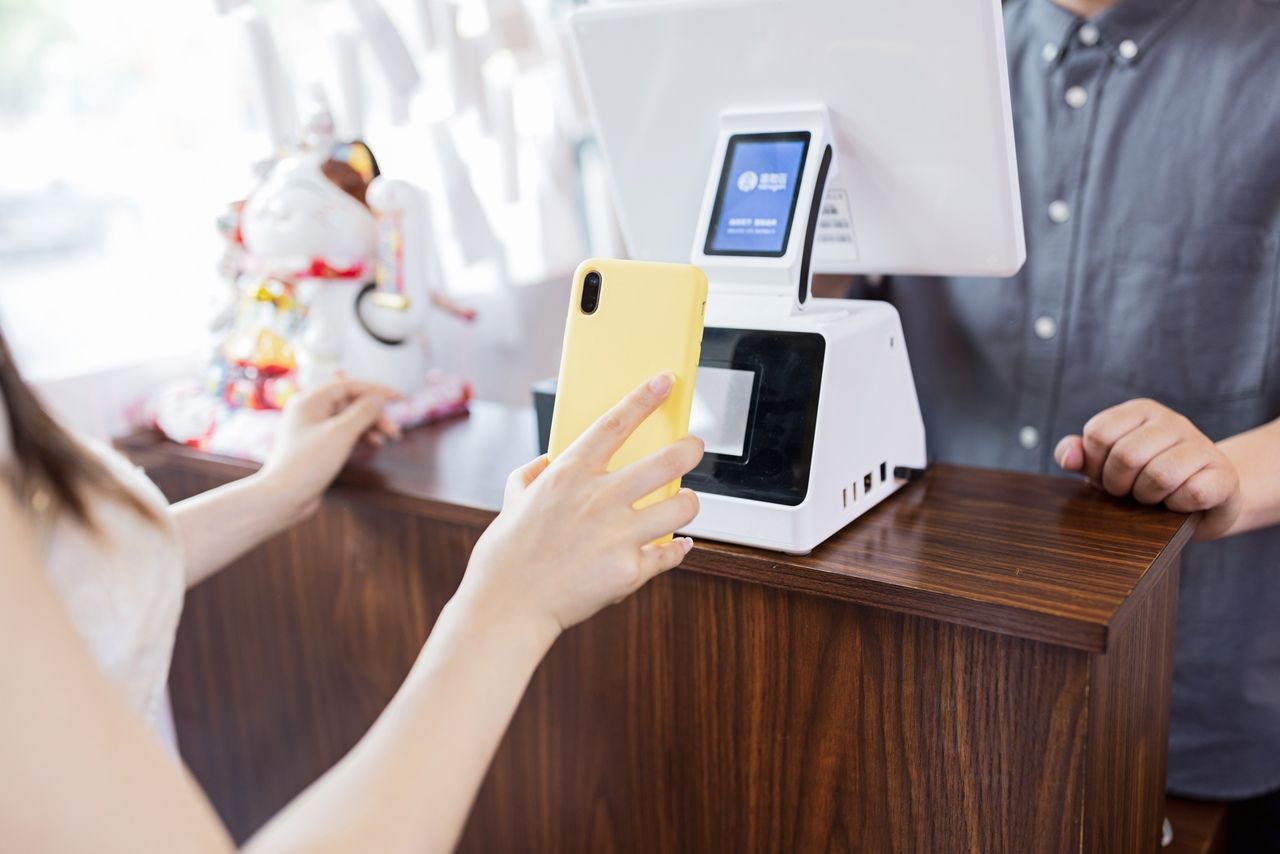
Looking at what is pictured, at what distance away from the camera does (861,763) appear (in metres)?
0.88

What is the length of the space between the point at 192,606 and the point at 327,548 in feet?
1.00

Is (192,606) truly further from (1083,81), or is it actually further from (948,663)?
(1083,81)

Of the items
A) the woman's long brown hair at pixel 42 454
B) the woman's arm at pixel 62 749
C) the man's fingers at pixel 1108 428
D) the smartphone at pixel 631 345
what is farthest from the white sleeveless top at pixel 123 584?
the man's fingers at pixel 1108 428

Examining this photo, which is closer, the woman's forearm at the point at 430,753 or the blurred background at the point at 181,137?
the woman's forearm at the point at 430,753

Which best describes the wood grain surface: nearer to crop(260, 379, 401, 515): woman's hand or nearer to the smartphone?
crop(260, 379, 401, 515): woman's hand

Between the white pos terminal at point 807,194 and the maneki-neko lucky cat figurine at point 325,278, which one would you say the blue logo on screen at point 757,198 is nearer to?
the white pos terminal at point 807,194

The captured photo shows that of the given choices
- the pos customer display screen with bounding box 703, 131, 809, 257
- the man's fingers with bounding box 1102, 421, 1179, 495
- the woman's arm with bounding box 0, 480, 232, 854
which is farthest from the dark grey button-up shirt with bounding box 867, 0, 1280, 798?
the woman's arm with bounding box 0, 480, 232, 854

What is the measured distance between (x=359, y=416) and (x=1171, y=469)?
81cm

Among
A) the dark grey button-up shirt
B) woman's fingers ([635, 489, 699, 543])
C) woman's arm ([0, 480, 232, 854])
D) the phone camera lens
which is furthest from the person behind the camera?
the dark grey button-up shirt

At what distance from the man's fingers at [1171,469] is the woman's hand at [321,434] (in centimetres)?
78

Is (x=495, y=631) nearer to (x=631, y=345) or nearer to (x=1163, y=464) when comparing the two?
(x=631, y=345)

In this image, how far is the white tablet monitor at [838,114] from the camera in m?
0.84

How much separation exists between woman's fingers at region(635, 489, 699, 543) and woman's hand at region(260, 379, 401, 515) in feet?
1.86

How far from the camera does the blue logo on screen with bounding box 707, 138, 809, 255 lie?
92 cm
